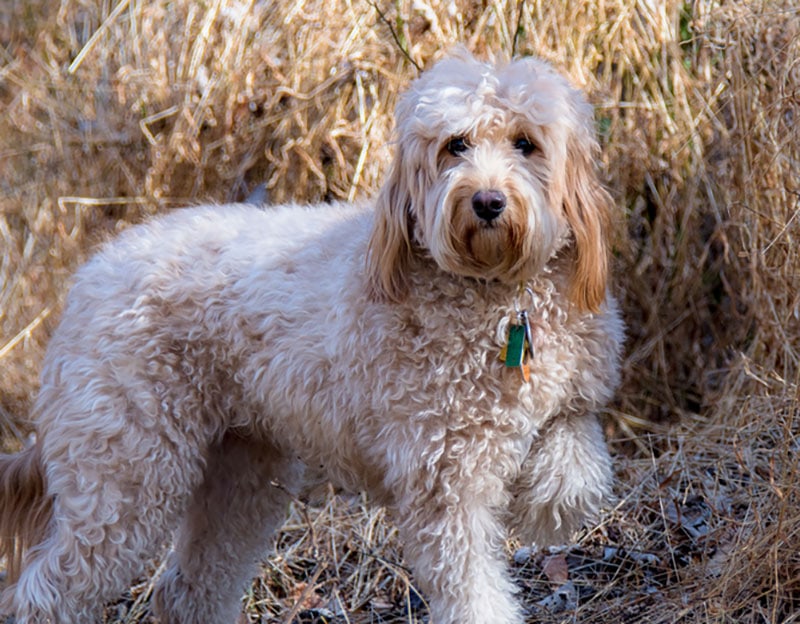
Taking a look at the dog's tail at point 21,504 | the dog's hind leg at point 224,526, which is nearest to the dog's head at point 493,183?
the dog's hind leg at point 224,526

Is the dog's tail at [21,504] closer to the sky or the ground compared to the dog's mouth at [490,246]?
closer to the ground

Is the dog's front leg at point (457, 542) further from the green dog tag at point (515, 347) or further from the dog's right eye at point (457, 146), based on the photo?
the dog's right eye at point (457, 146)

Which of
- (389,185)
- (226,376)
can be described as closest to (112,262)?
(226,376)

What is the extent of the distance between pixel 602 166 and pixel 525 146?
3.61ft

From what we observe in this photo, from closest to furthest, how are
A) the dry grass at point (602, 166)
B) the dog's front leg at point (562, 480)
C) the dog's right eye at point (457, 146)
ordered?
the dog's right eye at point (457, 146) < the dog's front leg at point (562, 480) < the dry grass at point (602, 166)

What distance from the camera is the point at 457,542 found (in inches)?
138

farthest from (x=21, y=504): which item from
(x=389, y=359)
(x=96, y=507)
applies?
(x=389, y=359)

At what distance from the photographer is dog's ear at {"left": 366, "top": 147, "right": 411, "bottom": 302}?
11.5 feet

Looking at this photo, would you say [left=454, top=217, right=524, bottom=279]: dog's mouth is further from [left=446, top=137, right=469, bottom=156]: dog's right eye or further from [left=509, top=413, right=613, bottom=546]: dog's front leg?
[left=509, top=413, right=613, bottom=546]: dog's front leg

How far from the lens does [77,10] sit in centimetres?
655

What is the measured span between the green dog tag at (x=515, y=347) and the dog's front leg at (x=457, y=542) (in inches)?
13.9

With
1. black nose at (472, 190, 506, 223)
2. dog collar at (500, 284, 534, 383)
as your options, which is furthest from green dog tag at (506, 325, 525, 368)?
black nose at (472, 190, 506, 223)

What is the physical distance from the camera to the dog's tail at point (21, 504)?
416 centimetres

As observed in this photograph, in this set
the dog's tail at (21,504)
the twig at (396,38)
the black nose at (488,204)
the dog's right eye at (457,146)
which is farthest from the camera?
the twig at (396,38)
